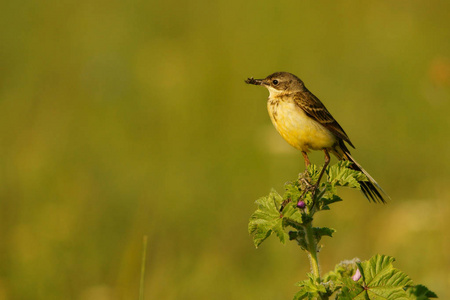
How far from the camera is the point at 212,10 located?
549 inches

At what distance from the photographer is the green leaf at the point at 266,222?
9.26ft

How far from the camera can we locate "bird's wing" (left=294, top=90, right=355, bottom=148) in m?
5.25

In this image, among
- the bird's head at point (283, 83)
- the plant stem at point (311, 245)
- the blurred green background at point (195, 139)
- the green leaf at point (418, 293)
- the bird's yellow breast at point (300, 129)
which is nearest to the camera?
the green leaf at point (418, 293)

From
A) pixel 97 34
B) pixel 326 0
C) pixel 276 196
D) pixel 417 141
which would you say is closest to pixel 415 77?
pixel 417 141

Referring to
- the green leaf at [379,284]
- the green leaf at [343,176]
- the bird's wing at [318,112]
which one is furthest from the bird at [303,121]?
the green leaf at [379,284]

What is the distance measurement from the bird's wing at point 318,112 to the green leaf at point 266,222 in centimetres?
229

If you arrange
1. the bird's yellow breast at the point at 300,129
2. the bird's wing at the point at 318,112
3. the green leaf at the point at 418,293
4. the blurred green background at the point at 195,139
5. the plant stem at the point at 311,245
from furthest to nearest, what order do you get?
1. the blurred green background at the point at 195,139
2. the bird's wing at the point at 318,112
3. the bird's yellow breast at the point at 300,129
4. the plant stem at the point at 311,245
5. the green leaf at the point at 418,293

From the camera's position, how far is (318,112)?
535cm

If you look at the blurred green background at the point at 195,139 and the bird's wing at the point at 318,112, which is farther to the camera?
the blurred green background at the point at 195,139

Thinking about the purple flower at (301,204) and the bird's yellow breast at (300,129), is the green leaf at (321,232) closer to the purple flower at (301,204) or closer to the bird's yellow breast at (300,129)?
the purple flower at (301,204)

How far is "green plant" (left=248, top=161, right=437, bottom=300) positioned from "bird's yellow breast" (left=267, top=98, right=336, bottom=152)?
1.91 meters

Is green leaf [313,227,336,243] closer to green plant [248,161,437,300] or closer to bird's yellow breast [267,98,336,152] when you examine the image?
green plant [248,161,437,300]

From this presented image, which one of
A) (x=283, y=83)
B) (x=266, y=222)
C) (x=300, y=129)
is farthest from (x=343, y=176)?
(x=283, y=83)

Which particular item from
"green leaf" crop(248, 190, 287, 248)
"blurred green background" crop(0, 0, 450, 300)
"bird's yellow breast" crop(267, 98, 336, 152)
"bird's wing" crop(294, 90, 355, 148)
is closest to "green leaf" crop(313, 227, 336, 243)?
"green leaf" crop(248, 190, 287, 248)
